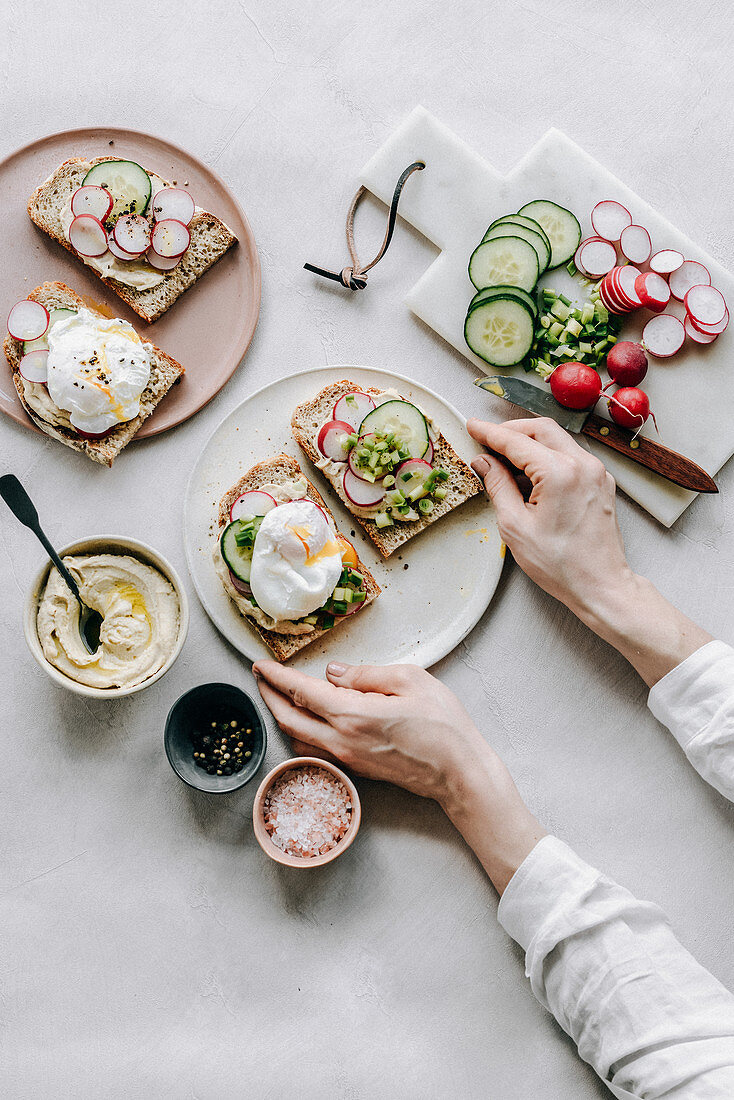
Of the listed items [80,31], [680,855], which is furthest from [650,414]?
[80,31]

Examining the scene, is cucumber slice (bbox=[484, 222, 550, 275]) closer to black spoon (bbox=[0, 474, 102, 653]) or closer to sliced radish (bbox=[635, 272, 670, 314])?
sliced radish (bbox=[635, 272, 670, 314])

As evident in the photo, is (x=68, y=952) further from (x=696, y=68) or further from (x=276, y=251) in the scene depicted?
(x=696, y=68)

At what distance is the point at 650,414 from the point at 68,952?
2.73 m

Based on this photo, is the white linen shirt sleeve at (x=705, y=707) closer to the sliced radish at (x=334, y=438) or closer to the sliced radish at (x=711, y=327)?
the sliced radish at (x=711, y=327)

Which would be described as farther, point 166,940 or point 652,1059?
point 166,940

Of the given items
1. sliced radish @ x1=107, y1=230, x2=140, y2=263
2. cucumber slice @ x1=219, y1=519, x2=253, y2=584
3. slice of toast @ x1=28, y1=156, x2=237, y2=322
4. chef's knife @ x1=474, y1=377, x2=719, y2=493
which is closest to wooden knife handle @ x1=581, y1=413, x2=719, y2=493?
chef's knife @ x1=474, y1=377, x2=719, y2=493

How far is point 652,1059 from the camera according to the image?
7.72 ft

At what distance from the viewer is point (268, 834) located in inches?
101

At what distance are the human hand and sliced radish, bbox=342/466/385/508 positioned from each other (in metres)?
0.36

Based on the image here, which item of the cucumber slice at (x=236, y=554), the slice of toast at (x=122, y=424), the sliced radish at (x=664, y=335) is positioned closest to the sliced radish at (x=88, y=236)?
the slice of toast at (x=122, y=424)

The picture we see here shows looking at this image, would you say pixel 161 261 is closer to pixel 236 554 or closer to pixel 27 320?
pixel 27 320

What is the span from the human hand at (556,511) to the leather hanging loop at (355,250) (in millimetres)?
664

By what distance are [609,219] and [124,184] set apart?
5.56 feet

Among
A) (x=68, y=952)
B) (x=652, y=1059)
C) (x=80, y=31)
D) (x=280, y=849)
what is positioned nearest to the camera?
(x=652, y=1059)
